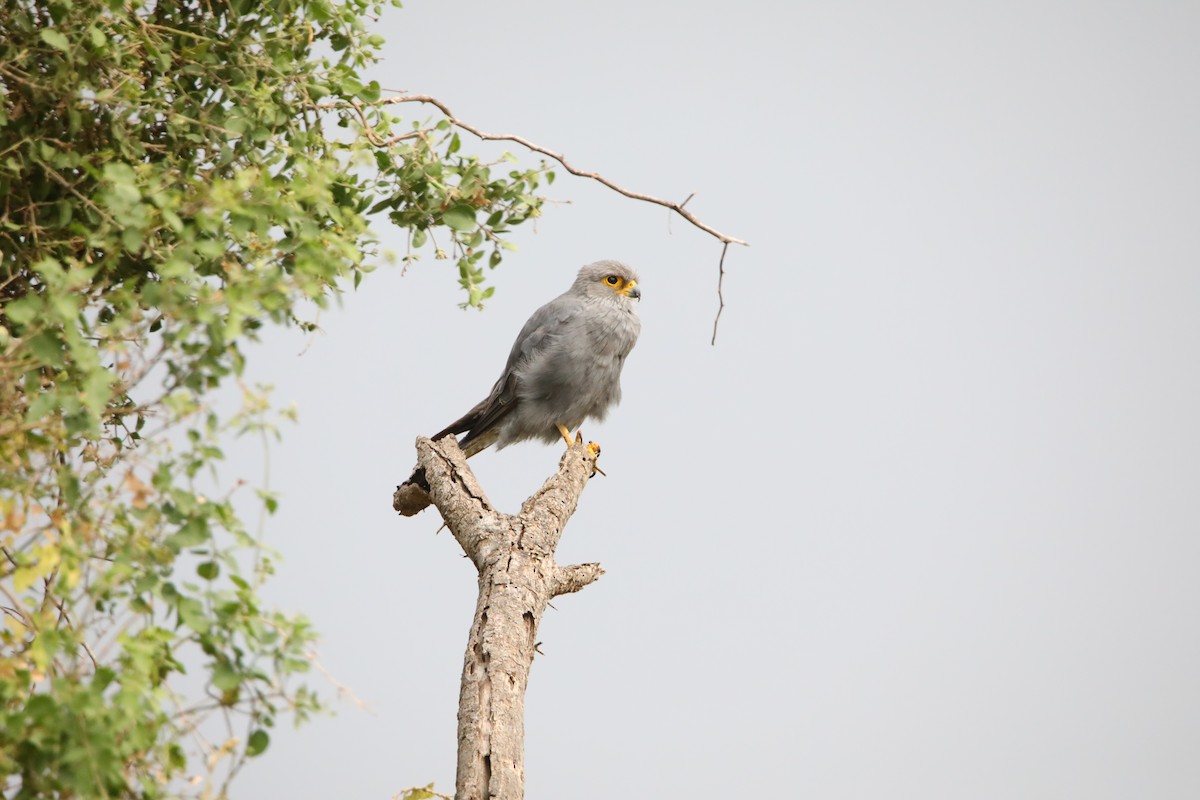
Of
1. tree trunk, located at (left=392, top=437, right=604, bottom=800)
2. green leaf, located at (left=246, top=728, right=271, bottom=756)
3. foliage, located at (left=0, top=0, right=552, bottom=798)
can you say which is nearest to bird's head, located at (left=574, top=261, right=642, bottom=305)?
tree trunk, located at (left=392, top=437, right=604, bottom=800)

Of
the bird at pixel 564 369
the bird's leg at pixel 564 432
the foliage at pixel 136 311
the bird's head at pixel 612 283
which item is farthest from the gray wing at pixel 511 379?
the foliage at pixel 136 311

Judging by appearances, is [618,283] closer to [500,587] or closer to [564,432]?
[564,432]

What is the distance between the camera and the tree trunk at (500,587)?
316 centimetres

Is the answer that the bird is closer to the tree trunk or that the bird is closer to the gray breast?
the gray breast

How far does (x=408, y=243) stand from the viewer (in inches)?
126

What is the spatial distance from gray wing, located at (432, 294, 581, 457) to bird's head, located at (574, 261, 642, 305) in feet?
0.41

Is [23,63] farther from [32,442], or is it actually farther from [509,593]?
[509,593]

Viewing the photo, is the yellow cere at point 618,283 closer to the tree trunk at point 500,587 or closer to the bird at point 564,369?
the bird at point 564,369

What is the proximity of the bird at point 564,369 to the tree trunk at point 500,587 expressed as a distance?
75cm

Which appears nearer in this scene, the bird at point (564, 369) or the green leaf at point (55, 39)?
the green leaf at point (55, 39)

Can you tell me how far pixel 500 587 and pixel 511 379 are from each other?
185 cm

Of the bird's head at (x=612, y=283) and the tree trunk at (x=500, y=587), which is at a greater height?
the bird's head at (x=612, y=283)

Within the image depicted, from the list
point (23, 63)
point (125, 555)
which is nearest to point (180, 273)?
point (125, 555)

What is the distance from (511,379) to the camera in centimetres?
529
